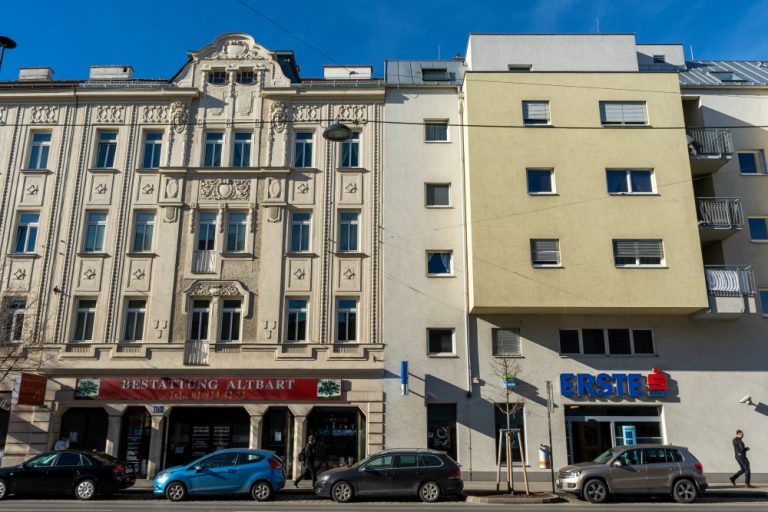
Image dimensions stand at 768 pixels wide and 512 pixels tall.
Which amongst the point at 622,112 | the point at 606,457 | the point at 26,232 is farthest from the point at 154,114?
the point at 606,457

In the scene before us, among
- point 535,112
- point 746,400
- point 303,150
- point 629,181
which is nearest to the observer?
point 746,400

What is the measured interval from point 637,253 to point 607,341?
135 inches

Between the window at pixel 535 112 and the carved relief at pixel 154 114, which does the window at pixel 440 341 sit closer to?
the window at pixel 535 112

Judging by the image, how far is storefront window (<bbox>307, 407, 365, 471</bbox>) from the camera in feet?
73.6

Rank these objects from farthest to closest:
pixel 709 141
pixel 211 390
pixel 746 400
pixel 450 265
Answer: pixel 709 141
pixel 450 265
pixel 211 390
pixel 746 400

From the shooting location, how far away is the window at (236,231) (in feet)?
79.8

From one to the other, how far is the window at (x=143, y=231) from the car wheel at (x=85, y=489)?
31.6 ft

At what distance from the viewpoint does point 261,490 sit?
671 inches

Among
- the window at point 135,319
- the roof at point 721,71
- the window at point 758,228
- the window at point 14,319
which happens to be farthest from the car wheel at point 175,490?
the roof at point 721,71

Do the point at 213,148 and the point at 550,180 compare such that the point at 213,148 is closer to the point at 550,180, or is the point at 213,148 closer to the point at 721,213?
the point at 550,180

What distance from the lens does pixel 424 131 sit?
25766 millimetres

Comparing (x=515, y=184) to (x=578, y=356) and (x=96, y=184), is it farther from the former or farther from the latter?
(x=96, y=184)

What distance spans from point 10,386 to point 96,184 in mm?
8301

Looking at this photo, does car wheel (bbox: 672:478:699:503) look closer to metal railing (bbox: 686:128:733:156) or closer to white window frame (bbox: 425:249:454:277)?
white window frame (bbox: 425:249:454:277)
